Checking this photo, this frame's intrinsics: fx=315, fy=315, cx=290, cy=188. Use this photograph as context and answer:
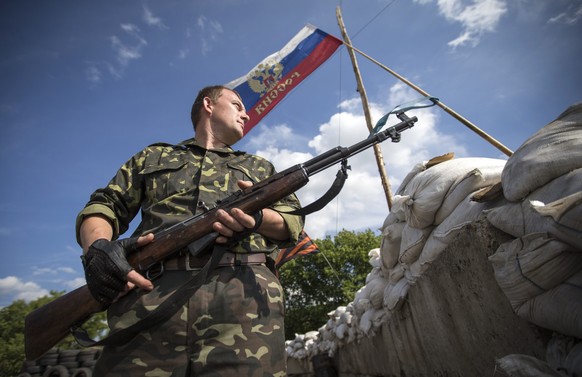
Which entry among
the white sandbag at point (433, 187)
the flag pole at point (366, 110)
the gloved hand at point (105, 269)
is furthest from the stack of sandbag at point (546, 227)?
the flag pole at point (366, 110)

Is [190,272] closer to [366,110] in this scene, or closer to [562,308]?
[562,308]

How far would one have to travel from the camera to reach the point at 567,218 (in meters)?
0.87

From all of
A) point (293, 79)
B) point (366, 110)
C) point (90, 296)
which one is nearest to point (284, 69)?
point (293, 79)

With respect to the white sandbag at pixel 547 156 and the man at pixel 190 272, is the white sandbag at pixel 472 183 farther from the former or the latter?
the man at pixel 190 272

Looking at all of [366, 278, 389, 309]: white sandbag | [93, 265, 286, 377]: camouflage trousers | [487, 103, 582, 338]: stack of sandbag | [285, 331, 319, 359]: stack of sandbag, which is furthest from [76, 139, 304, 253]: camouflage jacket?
[285, 331, 319, 359]: stack of sandbag

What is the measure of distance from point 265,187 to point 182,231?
1.60ft

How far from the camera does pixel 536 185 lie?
1166 mm

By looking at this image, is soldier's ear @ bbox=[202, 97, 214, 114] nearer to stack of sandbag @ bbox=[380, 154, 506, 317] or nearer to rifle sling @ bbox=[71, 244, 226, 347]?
rifle sling @ bbox=[71, 244, 226, 347]

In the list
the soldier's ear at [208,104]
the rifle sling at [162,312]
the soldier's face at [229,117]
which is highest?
the soldier's ear at [208,104]

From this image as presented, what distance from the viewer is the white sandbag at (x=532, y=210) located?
3.35 feet

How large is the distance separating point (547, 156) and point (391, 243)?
146 cm

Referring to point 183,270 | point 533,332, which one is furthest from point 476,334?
point 183,270

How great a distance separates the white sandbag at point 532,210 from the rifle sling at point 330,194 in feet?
2.85

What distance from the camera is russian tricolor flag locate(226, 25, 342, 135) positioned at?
6359 mm
